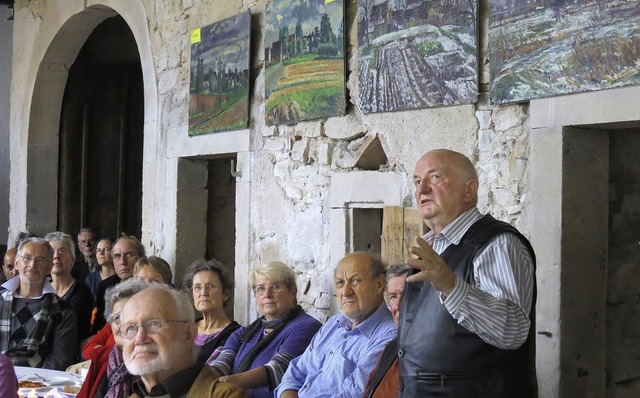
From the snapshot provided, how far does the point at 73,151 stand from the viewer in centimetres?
992

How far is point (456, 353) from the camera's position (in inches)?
101

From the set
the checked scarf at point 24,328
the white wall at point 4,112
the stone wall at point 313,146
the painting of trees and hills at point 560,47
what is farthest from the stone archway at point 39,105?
the painting of trees and hills at point 560,47

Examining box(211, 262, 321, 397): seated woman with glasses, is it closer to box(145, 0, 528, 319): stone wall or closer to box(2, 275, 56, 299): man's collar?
box(145, 0, 528, 319): stone wall

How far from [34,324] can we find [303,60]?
229 cm

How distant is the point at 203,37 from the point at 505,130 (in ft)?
10.7

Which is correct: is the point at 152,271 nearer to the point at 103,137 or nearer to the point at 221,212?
the point at 221,212

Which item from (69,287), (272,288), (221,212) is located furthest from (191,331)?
(221,212)

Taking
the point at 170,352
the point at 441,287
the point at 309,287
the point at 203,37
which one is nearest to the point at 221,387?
the point at 170,352

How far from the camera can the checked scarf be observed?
475 cm

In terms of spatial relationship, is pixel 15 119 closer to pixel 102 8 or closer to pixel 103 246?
pixel 102 8

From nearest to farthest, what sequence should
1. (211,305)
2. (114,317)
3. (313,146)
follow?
(114,317) → (211,305) → (313,146)

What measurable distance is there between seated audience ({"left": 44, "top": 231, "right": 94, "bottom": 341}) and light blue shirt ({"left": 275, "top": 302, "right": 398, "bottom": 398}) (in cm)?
187

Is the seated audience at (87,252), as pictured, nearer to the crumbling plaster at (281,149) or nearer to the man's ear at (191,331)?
the crumbling plaster at (281,149)

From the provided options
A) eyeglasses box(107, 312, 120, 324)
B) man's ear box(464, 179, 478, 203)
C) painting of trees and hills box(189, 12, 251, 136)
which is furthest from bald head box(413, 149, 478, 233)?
painting of trees and hills box(189, 12, 251, 136)
